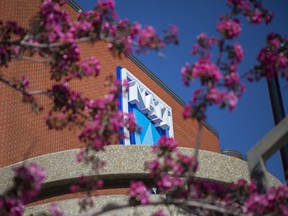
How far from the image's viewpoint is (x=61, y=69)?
514 centimetres

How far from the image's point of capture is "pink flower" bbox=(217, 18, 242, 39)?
4.52m

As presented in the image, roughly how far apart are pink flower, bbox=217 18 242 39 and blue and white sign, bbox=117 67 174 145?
39.6 feet

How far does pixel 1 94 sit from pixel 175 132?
1115 centimetres

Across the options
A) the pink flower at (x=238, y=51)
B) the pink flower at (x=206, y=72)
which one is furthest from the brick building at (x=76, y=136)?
the pink flower at (x=238, y=51)

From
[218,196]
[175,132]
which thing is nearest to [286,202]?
[218,196]

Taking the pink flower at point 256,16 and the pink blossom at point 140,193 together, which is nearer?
the pink blossom at point 140,193

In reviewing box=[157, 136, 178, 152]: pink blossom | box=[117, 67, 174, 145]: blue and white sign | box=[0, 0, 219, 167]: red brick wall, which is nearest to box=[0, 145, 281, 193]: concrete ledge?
box=[157, 136, 178, 152]: pink blossom

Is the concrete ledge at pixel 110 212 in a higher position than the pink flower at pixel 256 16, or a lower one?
lower

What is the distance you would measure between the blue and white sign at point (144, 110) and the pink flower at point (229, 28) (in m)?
12.1

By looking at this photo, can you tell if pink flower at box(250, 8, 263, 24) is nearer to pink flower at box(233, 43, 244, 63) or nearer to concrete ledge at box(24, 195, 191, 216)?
pink flower at box(233, 43, 244, 63)

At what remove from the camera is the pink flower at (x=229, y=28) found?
4.52 m

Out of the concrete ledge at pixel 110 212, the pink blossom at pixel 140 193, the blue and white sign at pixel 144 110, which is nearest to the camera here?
the pink blossom at pixel 140 193

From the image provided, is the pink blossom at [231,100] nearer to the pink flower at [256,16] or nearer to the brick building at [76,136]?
the pink flower at [256,16]

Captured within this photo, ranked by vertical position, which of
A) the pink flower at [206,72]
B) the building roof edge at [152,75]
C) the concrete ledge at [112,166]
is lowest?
the pink flower at [206,72]
